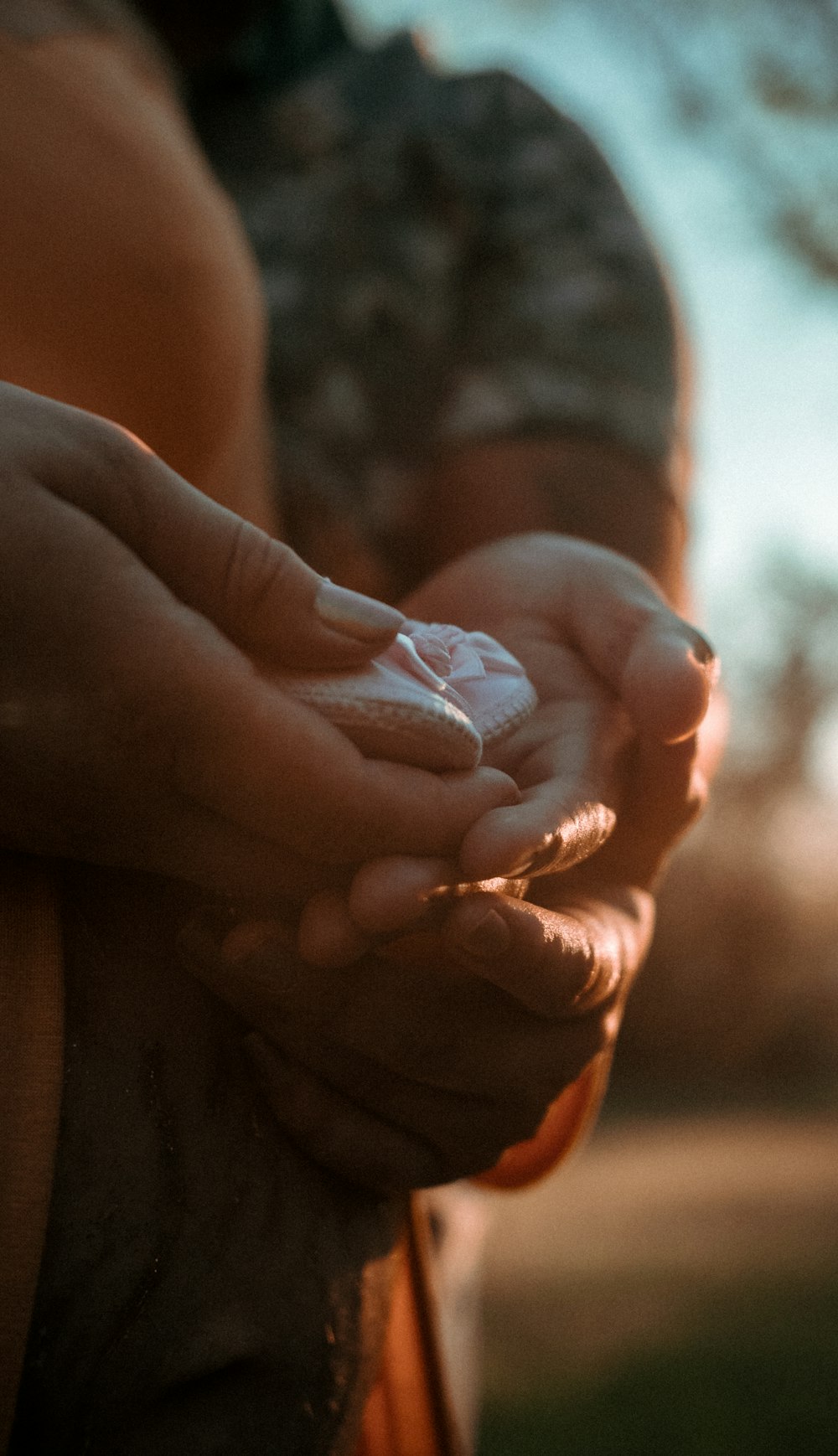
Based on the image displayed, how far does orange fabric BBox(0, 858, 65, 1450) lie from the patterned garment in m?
0.67

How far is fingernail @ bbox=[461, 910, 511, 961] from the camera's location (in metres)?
0.46

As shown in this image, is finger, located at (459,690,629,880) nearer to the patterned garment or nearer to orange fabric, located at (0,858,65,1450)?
orange fabric, located at (0,858,65,1450)

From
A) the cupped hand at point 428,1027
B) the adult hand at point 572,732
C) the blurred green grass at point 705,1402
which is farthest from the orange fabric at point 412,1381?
the blurred green grass at point 705,1402

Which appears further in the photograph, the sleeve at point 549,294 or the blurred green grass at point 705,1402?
the blurred green grass at point 705,1402

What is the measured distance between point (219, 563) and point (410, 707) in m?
0.11

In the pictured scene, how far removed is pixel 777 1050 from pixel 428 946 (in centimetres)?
436

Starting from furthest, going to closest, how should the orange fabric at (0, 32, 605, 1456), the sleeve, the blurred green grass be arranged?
the blurred green grass < the sleeve < the orange fabric at (0, 32, 605, 1456)

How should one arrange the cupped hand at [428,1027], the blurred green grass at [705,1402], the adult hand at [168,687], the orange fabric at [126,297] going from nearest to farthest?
the adult hand at [168,687] < the cupped hand at [428,1027] < the orange fabric at [126,297] < the blurred green grass at [705,1402]

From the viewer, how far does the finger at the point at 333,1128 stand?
567mm

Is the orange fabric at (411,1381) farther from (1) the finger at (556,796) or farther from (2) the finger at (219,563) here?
(2) the finger at (219,563)

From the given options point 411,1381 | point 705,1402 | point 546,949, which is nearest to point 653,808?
point 546,949

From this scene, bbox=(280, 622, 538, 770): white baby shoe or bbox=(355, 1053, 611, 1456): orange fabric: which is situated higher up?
bbox=(280, 622, 538, 770): white baby shoe

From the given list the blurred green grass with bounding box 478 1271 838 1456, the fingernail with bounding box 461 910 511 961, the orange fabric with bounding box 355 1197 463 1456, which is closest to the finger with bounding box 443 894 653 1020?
the fingernail with bounding box 461 910 511 961

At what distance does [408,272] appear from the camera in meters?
1.20
